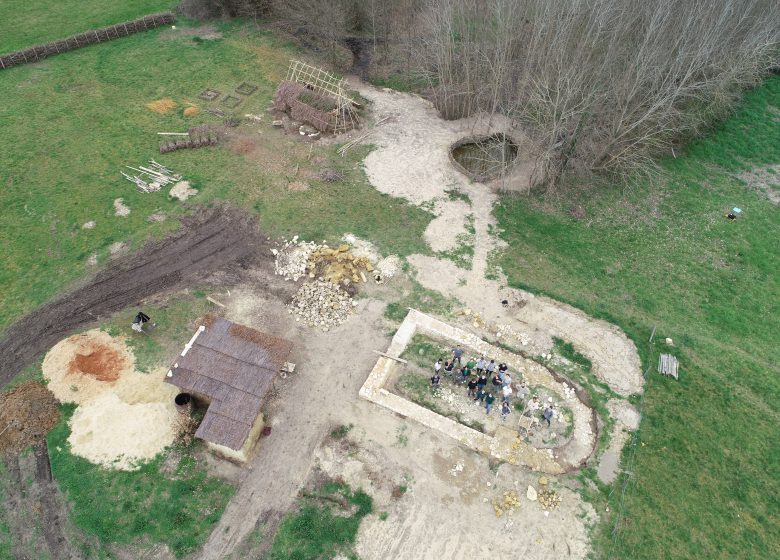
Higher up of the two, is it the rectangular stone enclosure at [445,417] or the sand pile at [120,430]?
the rectangular stone enclosure at [445,417]

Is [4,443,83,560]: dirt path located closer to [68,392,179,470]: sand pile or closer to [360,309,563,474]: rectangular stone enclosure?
[68,392,179,470]: sand pile

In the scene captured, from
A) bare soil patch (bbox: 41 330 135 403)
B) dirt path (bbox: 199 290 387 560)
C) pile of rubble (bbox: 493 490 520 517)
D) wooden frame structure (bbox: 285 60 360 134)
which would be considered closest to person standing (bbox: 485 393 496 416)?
pile of rubble (bbox: 493 490 520 517)

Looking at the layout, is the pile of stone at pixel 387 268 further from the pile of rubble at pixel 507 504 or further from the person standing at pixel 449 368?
the pile of rubble at pixel 507 504

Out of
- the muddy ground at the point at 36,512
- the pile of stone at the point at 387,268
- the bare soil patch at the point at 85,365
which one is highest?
the pile of stone at the point at 387,268

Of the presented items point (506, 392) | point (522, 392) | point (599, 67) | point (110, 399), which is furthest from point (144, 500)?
point (599, 67)

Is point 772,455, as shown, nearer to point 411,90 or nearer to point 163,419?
point 163,419

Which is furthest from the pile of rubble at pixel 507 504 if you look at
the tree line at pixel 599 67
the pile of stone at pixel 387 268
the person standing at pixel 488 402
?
the tree line at pixel 599 67

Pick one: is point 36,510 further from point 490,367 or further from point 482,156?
point 482,156
